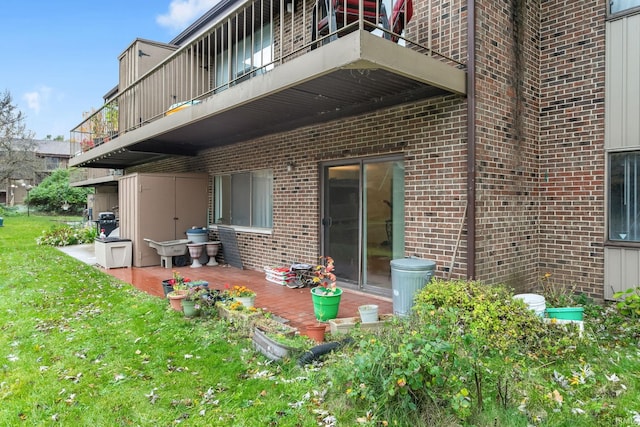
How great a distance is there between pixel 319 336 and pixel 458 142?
3001 mm

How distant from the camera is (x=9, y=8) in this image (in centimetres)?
2602

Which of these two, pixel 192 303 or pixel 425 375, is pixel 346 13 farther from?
pixel 192 303

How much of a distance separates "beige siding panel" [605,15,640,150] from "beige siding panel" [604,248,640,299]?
1.43 metres

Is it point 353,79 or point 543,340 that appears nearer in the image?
point 543,340

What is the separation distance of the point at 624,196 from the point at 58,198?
131 ft

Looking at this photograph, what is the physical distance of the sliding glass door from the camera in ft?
20.1

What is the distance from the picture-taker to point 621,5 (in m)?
5.46

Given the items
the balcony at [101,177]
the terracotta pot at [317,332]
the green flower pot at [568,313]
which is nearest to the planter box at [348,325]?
the terracotta pot at [317,332]

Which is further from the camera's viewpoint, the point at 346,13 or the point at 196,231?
the point at 196,231

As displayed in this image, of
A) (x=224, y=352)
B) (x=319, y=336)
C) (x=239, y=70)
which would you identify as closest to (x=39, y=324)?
(x=224, y=352)

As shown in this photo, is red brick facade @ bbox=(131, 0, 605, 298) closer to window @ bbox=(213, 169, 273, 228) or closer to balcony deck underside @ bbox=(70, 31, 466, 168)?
balcony deck underside @ bbox=(70, 31, 466, 168)

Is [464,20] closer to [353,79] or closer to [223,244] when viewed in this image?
[353,79]

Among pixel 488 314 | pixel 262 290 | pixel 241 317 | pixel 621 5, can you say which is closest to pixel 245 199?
pixel 262 290

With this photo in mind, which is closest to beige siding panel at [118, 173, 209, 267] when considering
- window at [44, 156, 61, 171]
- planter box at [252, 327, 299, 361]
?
planter box at [252, 327, 299, 361]
